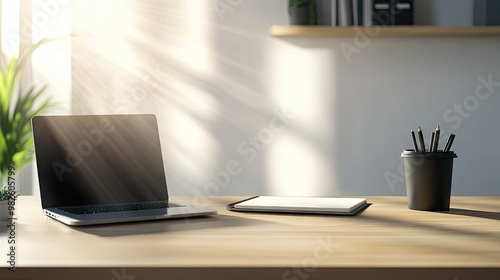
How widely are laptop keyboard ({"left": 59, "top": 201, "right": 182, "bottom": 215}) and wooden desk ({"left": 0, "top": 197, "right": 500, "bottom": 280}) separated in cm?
6

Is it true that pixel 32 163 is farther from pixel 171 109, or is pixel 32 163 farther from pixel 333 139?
pixel 333 139

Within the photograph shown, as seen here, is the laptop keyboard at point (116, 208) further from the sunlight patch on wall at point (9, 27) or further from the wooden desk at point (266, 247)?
the sunlight patch on wall at point (9, 27)

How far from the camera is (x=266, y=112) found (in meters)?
3.18

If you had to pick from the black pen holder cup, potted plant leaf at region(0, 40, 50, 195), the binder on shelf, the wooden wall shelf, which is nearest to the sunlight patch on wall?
potted plant leaf at region(0, 40, 50, 195)

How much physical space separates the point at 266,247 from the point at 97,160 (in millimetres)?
574

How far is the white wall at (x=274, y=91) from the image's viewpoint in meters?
3.16

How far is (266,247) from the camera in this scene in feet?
2.97

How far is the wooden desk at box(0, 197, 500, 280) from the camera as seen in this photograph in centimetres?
78

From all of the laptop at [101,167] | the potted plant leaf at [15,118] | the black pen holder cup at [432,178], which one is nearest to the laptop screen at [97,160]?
the laptop at [101,167]

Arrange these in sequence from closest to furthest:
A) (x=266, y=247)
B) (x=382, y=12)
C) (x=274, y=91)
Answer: (x=266, y=247) < (x=382, y=12) < (x=274, y=91)

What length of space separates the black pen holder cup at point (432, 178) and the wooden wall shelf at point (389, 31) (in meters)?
1.78

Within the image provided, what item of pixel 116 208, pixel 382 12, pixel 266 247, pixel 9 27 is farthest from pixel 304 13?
pixel 266 247

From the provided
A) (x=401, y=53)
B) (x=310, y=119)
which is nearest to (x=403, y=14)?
(x=401, y=53)

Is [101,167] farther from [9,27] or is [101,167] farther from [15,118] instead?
[9,27]
